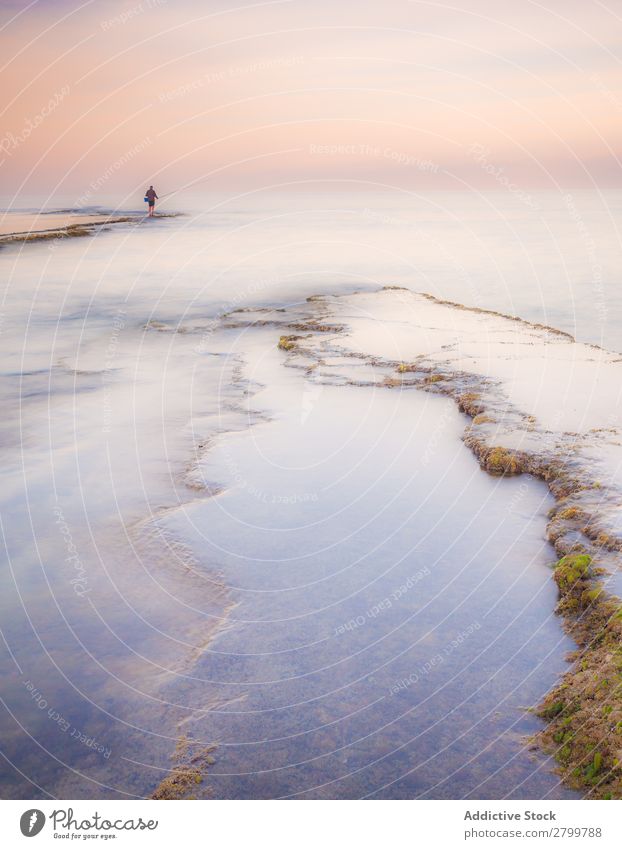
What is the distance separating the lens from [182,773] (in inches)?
202

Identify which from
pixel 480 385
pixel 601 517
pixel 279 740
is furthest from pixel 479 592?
pixel 480 385

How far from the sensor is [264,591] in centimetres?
765

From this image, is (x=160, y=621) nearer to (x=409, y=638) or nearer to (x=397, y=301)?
(x=409, y=638)

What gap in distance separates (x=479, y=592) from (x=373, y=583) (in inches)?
46.2

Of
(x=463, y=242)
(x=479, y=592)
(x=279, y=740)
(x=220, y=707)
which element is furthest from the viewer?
(x=463, y=242)
